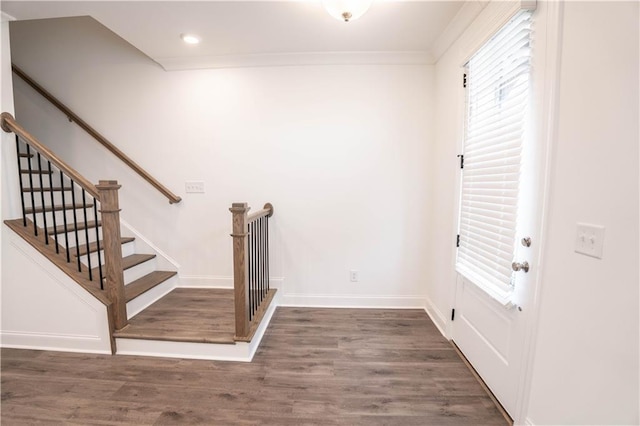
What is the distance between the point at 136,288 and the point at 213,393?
1411mm

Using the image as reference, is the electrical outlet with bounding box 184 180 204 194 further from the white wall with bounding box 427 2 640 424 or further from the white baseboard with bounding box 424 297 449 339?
the white wall with bounding box 427 2 640 424

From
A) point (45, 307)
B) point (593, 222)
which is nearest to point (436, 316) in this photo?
point (593, 222)

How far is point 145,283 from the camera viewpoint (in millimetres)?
2588

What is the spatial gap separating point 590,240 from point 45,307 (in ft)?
11.2

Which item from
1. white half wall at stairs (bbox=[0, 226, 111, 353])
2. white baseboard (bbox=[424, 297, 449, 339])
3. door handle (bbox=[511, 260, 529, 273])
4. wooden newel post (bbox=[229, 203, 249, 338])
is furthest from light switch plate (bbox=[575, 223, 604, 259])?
white half wall at stairs (bbox=[0, 226, 111, 353])

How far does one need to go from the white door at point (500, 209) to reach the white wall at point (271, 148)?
0.73 m

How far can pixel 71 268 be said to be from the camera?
1993mm

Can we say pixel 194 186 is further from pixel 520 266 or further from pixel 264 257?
pixel 520 266

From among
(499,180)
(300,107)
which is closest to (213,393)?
(499,180)

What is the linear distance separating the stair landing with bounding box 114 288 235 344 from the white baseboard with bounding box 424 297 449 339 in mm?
1773

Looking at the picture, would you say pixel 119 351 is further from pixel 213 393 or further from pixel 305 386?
pixel 305 386

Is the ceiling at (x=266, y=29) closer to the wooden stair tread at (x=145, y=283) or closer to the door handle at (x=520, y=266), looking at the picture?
the door handle at (x=520, y=266)

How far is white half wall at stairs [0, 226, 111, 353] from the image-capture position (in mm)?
1983

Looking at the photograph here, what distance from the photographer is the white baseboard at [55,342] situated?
2012 millimetres
